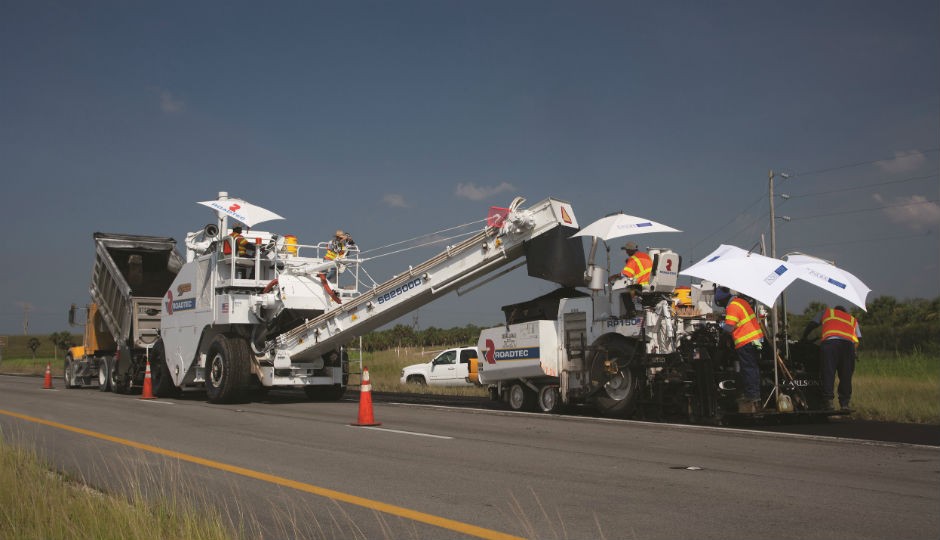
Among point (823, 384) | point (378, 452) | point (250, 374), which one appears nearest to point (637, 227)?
point (823, 384)

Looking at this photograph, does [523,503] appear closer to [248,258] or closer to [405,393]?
[248,258]

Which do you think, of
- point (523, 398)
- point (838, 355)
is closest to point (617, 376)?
point (523, 398)

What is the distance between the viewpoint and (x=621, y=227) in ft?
43.9

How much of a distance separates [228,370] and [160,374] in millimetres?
4455

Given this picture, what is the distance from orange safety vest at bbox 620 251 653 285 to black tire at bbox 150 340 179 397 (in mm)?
12307

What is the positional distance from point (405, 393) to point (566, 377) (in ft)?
27.4

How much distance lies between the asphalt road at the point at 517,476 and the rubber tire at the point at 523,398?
1876mm

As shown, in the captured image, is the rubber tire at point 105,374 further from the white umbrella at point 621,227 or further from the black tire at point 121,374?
the white umbrella at point 621,227

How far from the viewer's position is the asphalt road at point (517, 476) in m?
5.58

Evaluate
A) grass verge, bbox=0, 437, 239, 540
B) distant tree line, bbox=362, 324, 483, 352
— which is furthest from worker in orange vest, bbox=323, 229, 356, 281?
distant tree line, bbox=362, 324, 483, 352

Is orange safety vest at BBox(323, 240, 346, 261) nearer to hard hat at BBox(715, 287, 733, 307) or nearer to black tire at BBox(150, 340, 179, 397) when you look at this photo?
black tire at BBox(150, 340, 179, 397)

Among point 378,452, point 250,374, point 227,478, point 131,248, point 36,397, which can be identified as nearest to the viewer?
point 227,478

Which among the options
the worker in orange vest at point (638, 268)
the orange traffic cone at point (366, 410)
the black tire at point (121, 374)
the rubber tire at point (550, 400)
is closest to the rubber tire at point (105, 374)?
the black tire at point (121, 374)

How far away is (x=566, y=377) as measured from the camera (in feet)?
46.0
